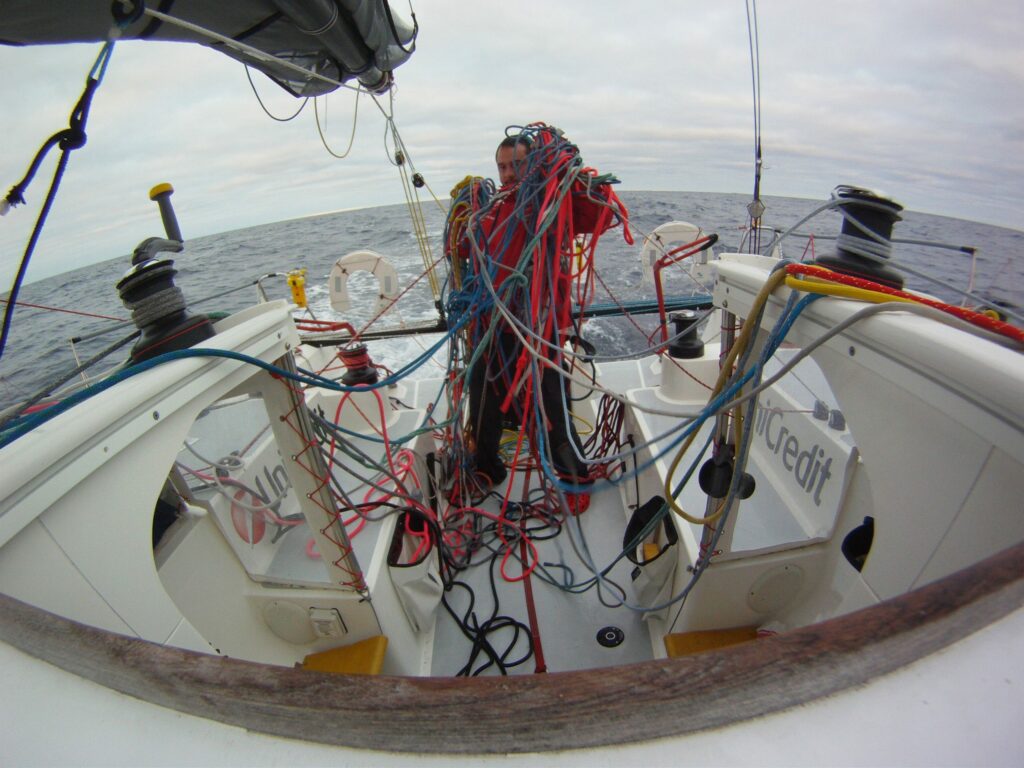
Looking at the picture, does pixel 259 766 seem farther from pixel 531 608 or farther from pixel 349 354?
pixel 349 354

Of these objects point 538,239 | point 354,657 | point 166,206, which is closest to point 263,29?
point 166,206

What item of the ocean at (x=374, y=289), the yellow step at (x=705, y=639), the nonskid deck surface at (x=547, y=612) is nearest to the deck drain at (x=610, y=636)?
the nonskid deck surface at (x=547, y=612)

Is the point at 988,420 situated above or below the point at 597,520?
above

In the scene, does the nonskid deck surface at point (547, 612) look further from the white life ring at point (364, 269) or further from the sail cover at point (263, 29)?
the white life ring at point (364, 269)

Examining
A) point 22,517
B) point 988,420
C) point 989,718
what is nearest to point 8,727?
point 22,517

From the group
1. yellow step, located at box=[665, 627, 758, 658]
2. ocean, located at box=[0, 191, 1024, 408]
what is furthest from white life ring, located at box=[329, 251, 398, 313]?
yellow step, located at box=[665, 627, 758, 658]

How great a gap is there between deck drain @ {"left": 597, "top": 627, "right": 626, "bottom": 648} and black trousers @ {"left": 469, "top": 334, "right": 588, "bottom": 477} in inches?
28.9

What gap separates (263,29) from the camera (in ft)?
7.07

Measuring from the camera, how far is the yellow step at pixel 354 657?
165 centimetres

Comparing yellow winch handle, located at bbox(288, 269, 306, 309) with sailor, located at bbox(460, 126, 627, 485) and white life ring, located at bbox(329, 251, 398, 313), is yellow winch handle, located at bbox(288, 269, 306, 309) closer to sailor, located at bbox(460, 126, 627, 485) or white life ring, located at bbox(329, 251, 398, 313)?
white life ring, located at bbox(329, 251, 398, 313)

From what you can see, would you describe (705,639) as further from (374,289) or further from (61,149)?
(374,289)

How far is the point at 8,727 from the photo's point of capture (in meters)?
0.35

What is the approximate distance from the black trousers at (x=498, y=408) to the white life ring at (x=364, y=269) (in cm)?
229

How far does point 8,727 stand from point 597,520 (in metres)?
2.62
